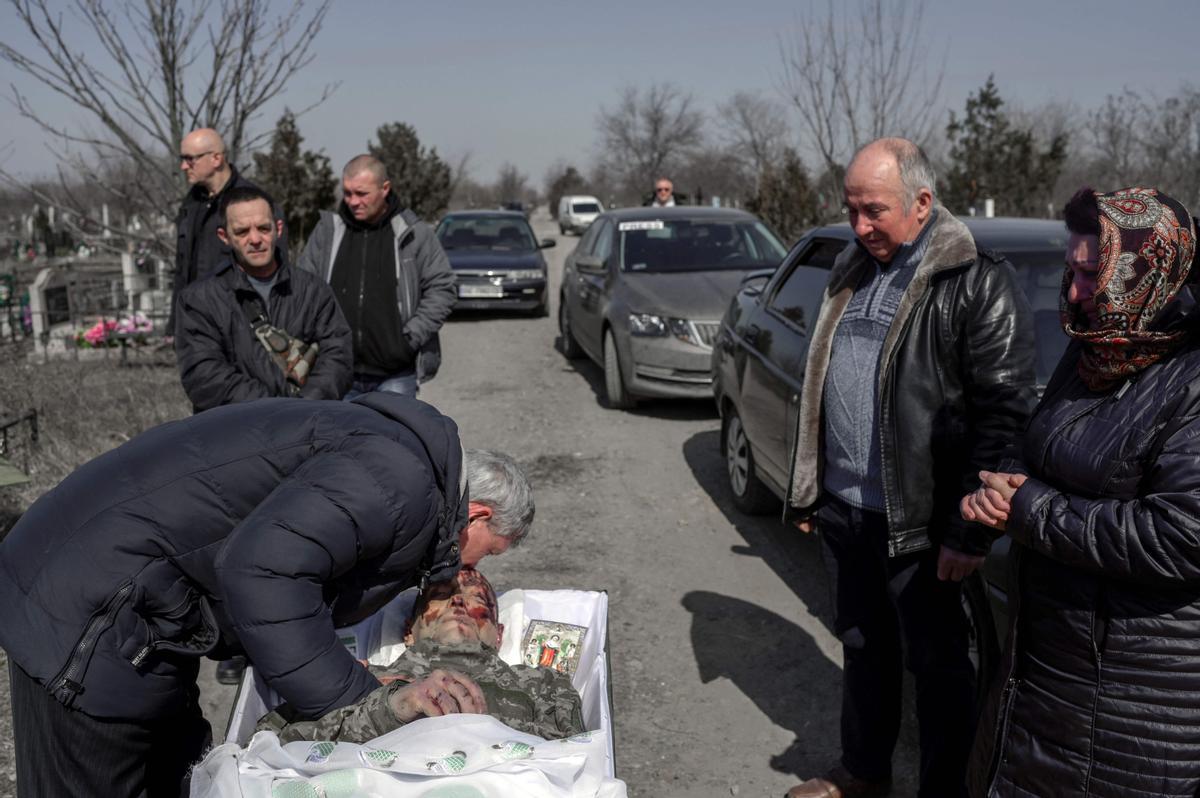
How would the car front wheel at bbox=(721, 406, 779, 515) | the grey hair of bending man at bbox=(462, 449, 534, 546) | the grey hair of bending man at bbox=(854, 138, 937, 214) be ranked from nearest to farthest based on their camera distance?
1. the grey hair of bending man at bbox=(462, 449, 534, 546)
2. the grey hair of bending man at bbox=(854, 138, 937, 214)
3. the car front wheel at bbox=(721, 406, 779, 515)

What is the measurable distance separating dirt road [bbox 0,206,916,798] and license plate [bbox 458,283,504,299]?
211 inches

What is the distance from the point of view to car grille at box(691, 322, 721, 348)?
8.52 m

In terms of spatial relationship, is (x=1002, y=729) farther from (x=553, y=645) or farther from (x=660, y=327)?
(x=660, y=327)

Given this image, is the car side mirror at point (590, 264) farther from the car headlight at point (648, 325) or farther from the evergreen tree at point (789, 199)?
the evergreen tree at point (789, 199)

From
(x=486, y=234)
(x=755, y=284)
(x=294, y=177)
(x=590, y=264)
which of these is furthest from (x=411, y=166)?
(x=755, y=284)

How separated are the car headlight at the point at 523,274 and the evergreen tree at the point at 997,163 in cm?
1069

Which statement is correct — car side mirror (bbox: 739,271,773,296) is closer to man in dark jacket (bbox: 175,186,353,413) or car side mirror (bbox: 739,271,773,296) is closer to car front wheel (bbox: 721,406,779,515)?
car front wheel (bbox: 721,406,779,515)

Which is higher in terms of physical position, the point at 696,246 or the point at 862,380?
the point at 696,246

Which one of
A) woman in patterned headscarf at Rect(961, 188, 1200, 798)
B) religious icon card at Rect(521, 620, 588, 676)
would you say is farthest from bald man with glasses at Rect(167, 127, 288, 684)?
woman in patterned headscarf at Rect(961, 188, 1200, 798)

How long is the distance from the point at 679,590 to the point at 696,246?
5.11 meters

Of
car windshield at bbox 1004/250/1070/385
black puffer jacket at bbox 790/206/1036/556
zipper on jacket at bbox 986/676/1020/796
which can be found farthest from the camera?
car windshield at bbox 1004/250/1070/385

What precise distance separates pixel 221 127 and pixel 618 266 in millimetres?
4029

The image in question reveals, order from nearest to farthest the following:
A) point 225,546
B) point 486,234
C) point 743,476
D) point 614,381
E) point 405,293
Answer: point 225,546
point 405,293
point 743,476
point 614,381
point 486,234

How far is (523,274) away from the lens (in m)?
14.8
